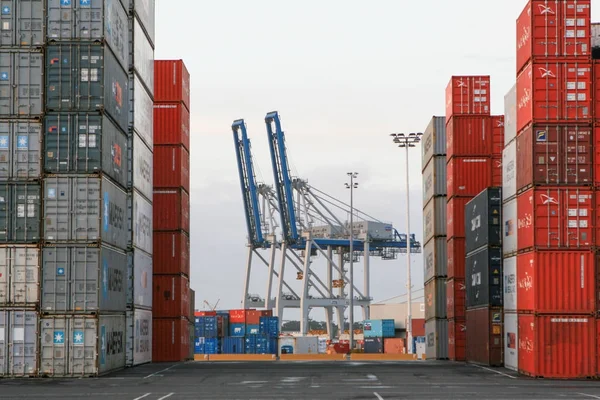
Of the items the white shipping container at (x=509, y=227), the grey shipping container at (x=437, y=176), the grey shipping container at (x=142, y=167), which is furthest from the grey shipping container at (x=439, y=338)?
the grey shipping container at (x=142, y=167)

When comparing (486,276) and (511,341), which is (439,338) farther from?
(511,341)

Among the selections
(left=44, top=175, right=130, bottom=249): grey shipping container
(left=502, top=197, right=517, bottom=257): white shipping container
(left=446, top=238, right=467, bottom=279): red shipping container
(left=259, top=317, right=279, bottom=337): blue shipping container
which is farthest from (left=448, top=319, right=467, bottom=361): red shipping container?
(left=259, top=317, right=279, bottom=337): blue shipping container

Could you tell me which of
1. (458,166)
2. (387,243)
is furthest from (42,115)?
(387,243)

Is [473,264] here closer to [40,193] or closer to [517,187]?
[517,187]

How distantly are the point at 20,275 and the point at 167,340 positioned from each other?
18.8 metres

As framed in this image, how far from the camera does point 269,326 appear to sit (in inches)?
3735

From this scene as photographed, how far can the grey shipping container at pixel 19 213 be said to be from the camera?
125 feet

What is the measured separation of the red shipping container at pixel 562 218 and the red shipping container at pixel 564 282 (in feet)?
1.26

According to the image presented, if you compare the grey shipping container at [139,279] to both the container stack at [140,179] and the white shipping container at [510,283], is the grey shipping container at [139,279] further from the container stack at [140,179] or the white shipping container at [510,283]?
the white shipping container at [510,283]

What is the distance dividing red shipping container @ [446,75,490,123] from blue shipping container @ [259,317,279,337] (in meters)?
40.8

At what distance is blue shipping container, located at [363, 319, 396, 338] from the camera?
114m

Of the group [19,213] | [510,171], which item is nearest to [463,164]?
[510,171]

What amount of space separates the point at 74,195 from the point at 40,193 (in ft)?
3.87

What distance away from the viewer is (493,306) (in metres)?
46.6
